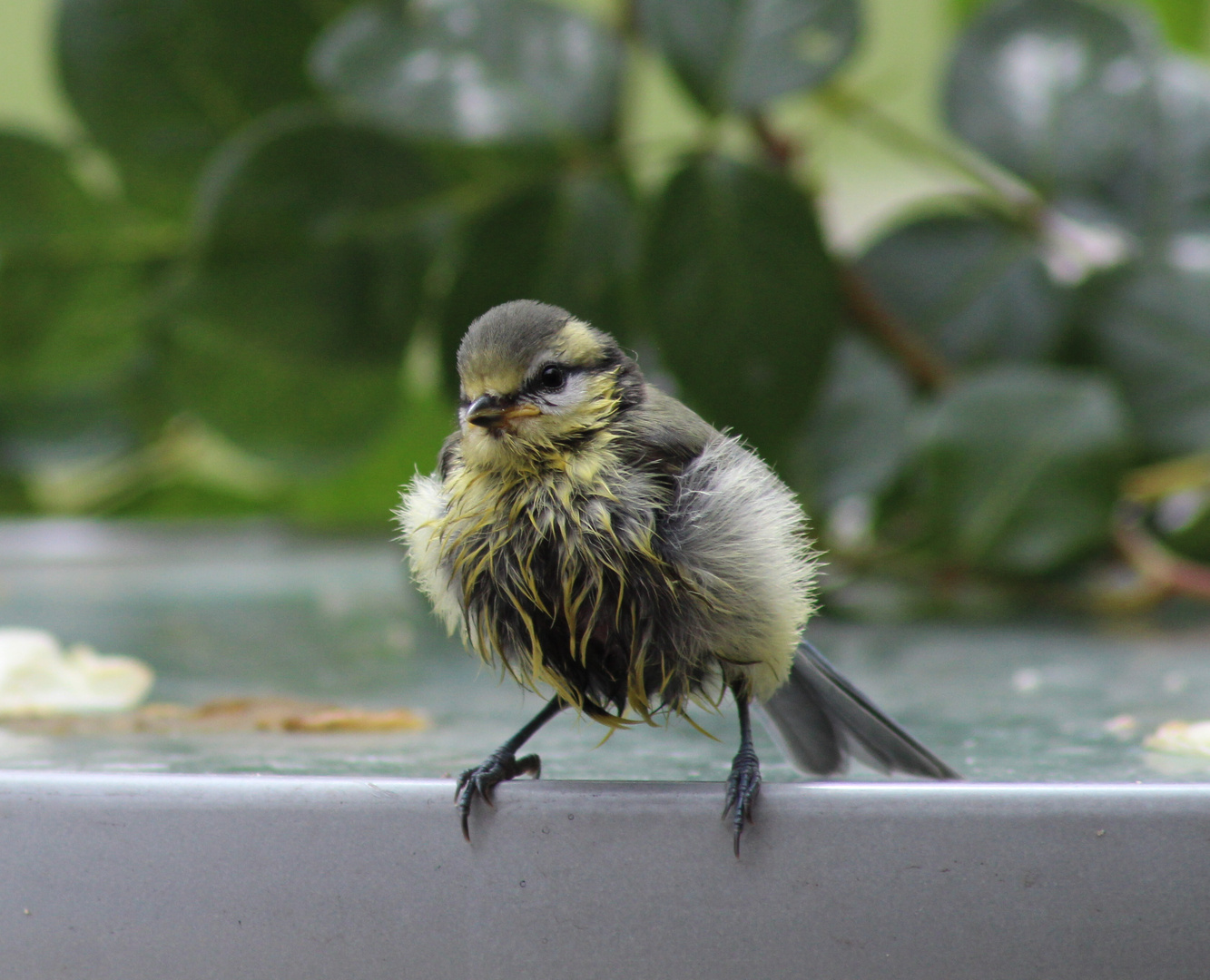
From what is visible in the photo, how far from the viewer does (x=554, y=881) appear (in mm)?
325

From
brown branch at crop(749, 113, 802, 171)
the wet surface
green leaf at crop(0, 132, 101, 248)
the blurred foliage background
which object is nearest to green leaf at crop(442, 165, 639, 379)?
the blurred foliage background

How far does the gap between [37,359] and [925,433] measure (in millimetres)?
Result: 674

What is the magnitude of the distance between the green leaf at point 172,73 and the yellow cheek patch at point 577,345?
0.58 metres

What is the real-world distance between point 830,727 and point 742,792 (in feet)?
0.39

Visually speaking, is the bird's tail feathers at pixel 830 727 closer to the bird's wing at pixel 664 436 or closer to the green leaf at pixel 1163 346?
the bird's wing at pixel 664 436

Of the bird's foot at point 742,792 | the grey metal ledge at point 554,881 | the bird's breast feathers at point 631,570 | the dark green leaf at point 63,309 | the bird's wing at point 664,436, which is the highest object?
the dark green leaf at point 63,309

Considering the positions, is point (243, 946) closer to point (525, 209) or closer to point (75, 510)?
point (525, 209)

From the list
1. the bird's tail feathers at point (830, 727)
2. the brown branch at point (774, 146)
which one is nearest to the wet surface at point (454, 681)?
the bird's tail feathers at point (830, 727)

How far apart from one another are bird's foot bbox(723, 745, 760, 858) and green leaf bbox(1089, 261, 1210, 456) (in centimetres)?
64

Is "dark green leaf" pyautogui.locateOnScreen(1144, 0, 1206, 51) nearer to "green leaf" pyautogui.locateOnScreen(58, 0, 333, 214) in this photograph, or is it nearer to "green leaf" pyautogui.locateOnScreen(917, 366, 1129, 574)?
"green leaf" pyautogui.locateOnScreen(917, 366, 1129, 574)

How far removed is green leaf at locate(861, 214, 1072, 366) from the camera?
0.89 metres

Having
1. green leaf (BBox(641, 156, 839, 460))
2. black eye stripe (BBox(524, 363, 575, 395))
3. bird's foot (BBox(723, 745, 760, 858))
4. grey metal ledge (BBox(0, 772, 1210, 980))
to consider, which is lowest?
grey metal ledge (BBox(0, 772, 1210, 980))

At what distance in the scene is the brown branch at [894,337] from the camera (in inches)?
35.2

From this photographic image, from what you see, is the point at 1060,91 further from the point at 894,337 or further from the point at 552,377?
the point at 552,377
